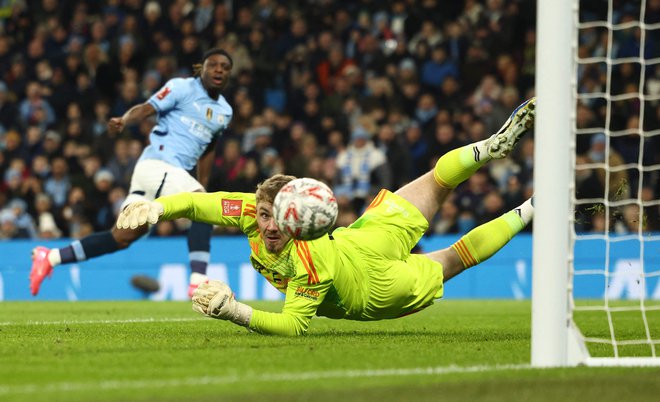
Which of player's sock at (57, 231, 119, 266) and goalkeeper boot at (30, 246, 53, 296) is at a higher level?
player's sock at (57, 231, 119, 266)

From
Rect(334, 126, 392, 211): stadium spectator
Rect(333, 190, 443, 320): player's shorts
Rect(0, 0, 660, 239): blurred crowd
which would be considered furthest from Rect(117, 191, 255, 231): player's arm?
Rect(334, 126, 392, 211): stadium spectator

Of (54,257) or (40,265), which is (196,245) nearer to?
(54,257)

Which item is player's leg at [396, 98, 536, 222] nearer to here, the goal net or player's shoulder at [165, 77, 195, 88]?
the goal net

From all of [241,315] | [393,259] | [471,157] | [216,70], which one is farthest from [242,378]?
[216,70]

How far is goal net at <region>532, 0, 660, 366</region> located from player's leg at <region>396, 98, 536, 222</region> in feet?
1.70

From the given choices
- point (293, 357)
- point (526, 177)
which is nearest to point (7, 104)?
point (526, 177)

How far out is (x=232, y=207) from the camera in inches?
264

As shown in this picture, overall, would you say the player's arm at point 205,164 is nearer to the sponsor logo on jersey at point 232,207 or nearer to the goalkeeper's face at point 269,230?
the sponsor logo on jersey at point 232,207

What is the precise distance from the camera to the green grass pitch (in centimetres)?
431

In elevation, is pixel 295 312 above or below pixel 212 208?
below

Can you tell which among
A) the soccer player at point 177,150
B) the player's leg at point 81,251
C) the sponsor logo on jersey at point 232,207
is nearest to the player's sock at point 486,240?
the sponsor logo on jersey at point 232,207

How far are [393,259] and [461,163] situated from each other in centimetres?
86

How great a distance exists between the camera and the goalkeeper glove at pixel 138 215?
20.7 ft

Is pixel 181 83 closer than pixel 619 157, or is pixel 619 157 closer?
pixel 181 83
